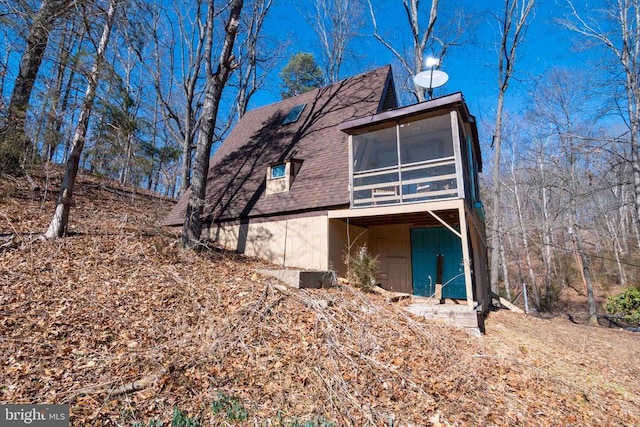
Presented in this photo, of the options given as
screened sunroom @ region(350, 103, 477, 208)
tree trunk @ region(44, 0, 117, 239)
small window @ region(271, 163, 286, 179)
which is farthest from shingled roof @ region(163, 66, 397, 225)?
tree trunk @ region(44, 0, 117, 239)

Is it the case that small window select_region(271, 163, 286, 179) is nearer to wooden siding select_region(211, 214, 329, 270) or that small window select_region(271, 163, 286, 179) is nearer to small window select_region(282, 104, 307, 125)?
wooden siding select_region(211, 214, 329, 270)

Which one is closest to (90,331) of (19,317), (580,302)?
(19,317)

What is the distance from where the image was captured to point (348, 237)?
9203 mm

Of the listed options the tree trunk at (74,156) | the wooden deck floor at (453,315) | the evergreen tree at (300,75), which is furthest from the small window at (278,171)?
the evergreen tree at (300,75)

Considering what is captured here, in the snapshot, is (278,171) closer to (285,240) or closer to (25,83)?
(285,240)

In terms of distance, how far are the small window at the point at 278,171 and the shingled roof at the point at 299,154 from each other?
36 centimetres

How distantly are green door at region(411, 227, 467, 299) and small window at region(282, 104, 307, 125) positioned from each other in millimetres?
6355

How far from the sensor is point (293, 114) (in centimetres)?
1285

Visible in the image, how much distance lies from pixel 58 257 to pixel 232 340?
3.90 m

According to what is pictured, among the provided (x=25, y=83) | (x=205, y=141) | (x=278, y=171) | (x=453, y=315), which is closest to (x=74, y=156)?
(x=25, y=83)

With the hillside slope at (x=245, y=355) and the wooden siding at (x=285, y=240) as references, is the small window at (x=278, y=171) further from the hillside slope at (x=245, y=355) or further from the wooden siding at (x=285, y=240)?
the hillside slope at (x=245, y=355)

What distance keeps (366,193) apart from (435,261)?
2.92 m

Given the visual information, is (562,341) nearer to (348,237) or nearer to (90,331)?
(348,237)

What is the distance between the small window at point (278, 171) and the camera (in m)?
10.2
